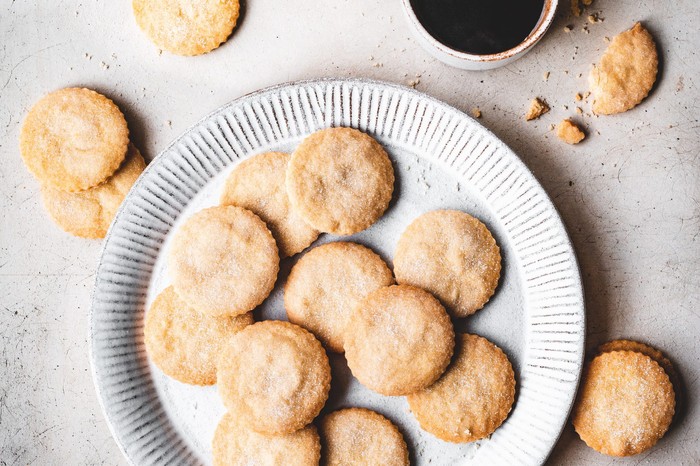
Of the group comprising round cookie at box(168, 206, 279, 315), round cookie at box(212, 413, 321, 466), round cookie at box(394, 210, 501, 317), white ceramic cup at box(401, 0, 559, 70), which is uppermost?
white ceramic cup at box(401, 0, 559, 70)

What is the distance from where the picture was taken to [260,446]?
948 millimetres

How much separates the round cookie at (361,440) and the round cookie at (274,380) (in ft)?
0.19

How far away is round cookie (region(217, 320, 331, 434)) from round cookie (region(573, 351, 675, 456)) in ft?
1.49

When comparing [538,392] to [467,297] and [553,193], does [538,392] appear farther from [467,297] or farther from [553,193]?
[553,193]

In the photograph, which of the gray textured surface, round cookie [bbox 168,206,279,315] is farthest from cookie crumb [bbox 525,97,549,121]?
round cookie [bbox 168,206,279,315]

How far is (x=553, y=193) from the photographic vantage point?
1033 mm

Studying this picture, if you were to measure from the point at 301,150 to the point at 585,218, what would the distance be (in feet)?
1.72

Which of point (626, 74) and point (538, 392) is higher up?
point (626, 74)

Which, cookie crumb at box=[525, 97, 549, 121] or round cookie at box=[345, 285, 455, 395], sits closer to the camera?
round cookie at box=[345, 285, 455, 395]

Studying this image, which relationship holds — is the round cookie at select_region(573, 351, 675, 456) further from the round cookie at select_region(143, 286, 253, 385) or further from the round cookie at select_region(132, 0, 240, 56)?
the round cookie at select_region(132, 0, 240, 56)

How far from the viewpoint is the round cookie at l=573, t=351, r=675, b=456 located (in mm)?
965

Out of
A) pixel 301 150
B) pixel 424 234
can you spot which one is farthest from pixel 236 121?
pixel 424 234

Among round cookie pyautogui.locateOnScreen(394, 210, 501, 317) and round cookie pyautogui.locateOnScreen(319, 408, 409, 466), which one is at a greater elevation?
round cookie pyautogui.locateOnScreen(394, 210, 501, 317)

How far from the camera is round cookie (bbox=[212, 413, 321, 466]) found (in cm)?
93
